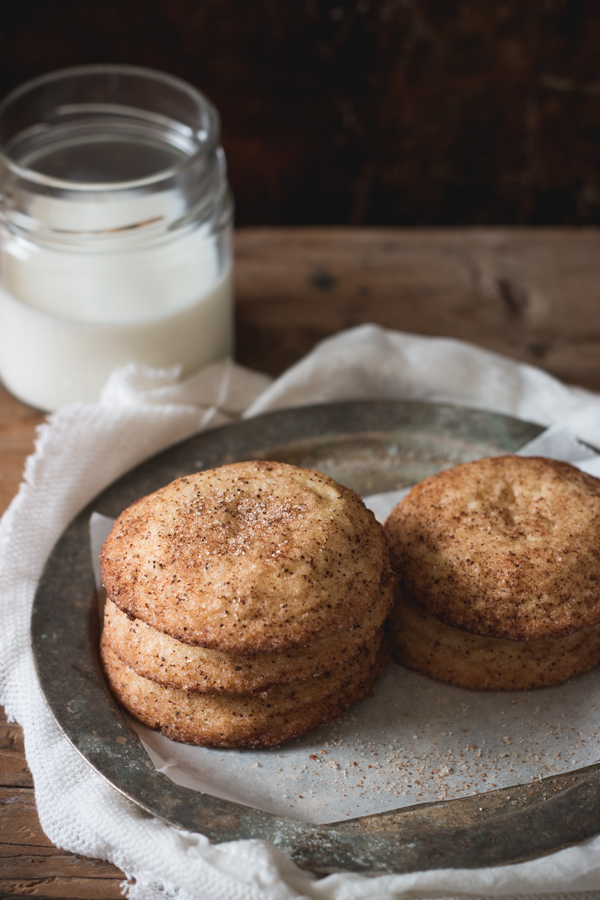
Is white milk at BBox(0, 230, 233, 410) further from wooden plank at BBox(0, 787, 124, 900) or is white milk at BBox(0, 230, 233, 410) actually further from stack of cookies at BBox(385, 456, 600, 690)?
wooden plank at BBox(0, 787, 124, 900)

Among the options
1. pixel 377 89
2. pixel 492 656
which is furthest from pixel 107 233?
pixel 377 89

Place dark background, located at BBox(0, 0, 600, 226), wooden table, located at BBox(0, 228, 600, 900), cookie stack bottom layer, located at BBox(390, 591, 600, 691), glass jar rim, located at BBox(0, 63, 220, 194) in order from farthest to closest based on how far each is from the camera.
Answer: dark background, located at BBox(0, 0, 600, 226), wooden table, located at BBox(0, 228, 600, 900), glass jar rim, located at BBox(0, 63, 220, 194), cookie stack bottom layer, located at BBox(390, 591, 600, 691)

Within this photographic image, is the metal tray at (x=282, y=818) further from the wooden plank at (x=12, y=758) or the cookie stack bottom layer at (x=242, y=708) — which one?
the wooden plank at (x=12, y=758)

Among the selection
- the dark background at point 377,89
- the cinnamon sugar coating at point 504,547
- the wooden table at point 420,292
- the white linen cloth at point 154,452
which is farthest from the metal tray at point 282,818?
the dark background at point 377,89

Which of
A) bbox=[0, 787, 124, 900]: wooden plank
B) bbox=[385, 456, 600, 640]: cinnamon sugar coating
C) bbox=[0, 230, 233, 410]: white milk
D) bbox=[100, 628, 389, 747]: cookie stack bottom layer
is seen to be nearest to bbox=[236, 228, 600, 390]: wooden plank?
bbox=[0, 230, 233, 410]: white milk

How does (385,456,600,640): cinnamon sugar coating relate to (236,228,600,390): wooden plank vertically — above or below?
above

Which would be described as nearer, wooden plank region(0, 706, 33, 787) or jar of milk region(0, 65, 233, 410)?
wooden plank region(0, 706, 33, 787)

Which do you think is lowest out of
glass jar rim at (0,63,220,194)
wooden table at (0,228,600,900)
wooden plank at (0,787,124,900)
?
wooden plank at (0,787,124,900)
